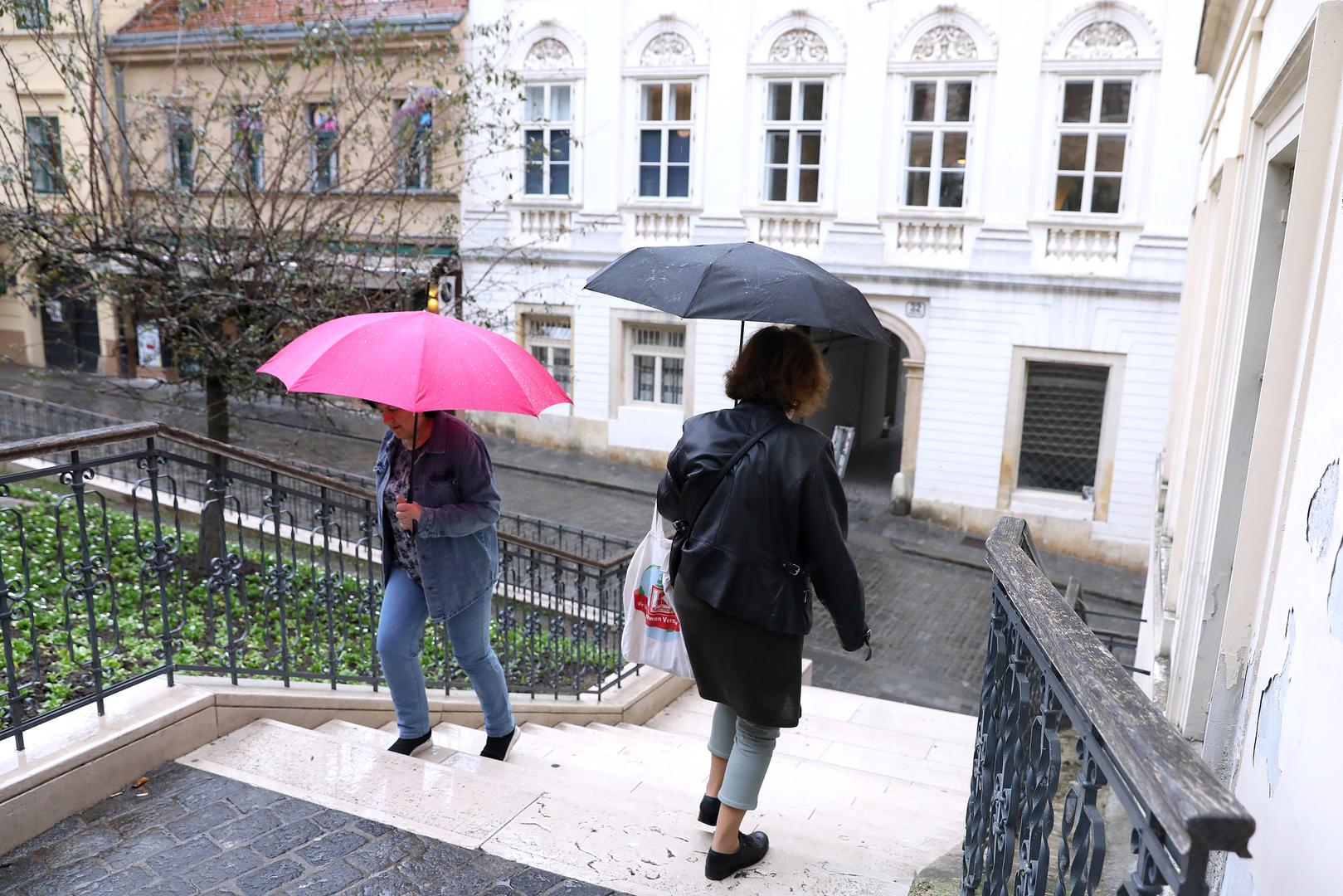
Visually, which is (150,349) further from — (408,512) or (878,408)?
(878,408)

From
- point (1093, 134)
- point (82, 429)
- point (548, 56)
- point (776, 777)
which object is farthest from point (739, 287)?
point (548, 56)

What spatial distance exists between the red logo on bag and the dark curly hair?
0.79 meters

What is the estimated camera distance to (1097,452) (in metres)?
14.6

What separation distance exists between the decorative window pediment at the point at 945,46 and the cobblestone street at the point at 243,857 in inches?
557

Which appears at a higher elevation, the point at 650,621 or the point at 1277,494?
the point at 1277,494

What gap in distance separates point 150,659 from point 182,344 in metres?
3.76

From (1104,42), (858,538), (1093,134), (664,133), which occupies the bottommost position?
(858,538)

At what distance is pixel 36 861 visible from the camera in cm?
308

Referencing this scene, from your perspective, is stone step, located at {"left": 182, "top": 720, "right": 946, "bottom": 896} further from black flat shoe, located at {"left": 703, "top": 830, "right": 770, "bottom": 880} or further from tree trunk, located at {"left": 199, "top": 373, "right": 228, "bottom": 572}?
tree trunk, located at {"left": 199, "top": 373, "right": 228, "bottom": 572}

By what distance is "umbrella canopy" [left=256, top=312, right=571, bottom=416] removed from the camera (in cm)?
329

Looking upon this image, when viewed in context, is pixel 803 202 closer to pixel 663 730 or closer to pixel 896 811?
pixel 663 730

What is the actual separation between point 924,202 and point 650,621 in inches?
514

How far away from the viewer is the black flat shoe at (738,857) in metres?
3.17

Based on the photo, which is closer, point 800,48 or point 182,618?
point 182,618
